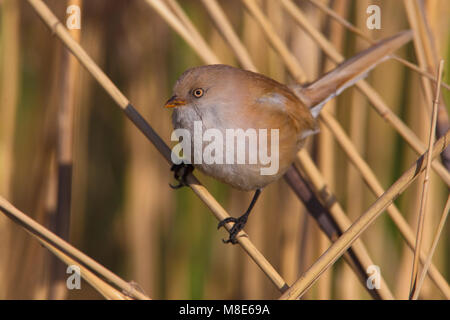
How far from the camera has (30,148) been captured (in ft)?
8.81

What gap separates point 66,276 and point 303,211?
120cm

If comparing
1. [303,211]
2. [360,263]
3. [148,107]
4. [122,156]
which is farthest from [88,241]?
[360,263]

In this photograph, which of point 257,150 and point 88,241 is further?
point 88,241

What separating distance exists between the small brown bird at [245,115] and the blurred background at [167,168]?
0.24 metres

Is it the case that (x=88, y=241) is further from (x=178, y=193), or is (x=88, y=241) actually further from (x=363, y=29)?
(x=363, y=29)

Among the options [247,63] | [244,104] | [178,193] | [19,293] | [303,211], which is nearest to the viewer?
[244,104]

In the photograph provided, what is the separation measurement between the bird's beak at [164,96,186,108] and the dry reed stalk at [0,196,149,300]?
586 millimetres

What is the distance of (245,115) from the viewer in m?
1.85

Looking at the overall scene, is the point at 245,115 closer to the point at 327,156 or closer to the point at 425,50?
the point at 327,156

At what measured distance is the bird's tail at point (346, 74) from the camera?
2.17 metres

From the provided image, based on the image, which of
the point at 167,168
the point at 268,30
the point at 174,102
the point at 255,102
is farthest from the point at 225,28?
the point at 167,168

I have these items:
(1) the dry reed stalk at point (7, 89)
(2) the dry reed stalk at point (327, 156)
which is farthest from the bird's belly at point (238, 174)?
(1) the dry reed stalk at point (7, 89)

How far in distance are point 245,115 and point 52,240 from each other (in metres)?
0.81

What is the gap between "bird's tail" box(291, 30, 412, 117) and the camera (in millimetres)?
2168
